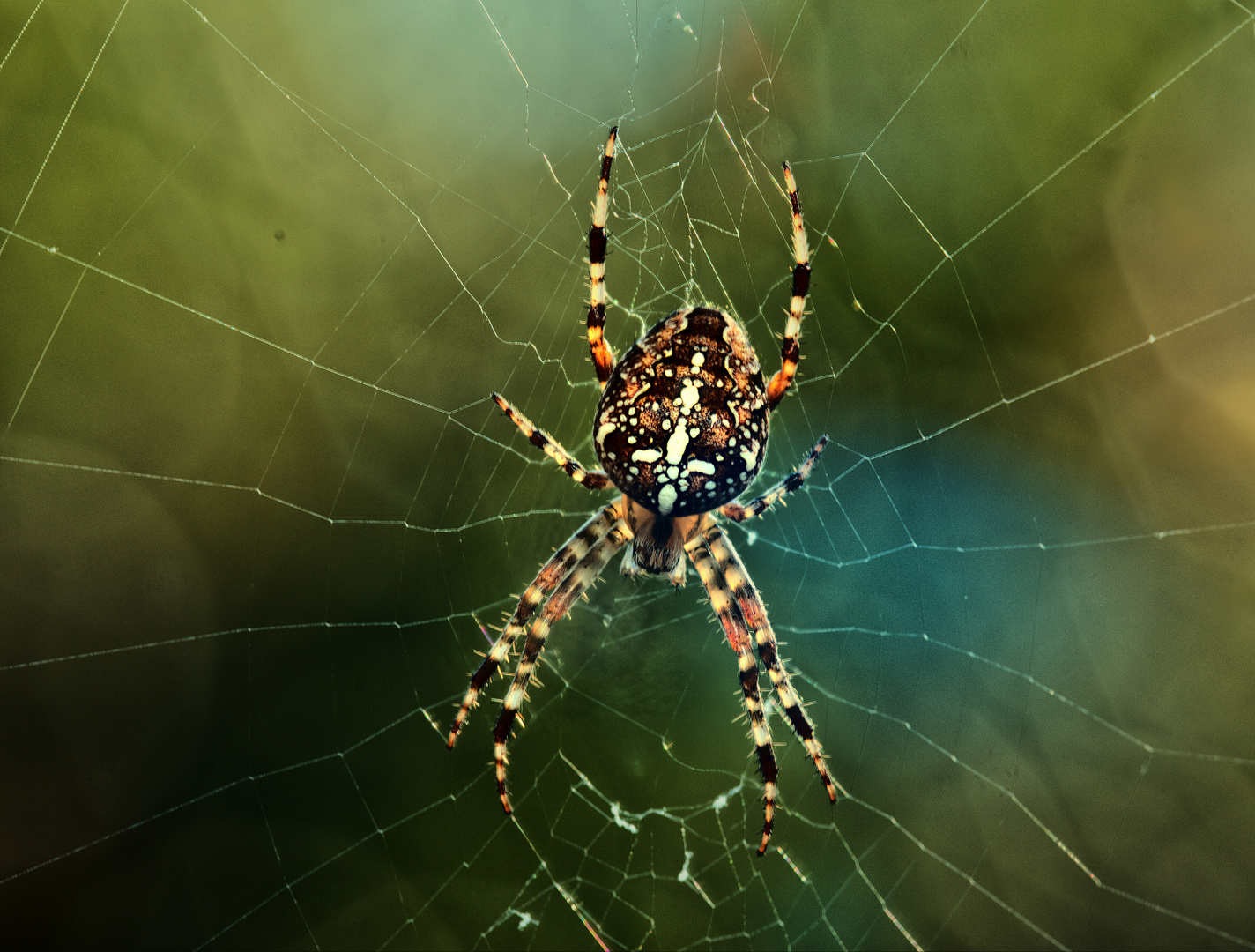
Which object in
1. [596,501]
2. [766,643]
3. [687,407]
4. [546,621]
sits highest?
[687,407]

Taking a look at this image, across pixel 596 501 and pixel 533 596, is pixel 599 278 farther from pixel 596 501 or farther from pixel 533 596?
pixel 596 501

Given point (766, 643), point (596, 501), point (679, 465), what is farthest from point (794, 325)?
point (596, 501)

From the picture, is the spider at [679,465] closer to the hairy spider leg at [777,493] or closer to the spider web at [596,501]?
the hairy spider leg at [777,493]

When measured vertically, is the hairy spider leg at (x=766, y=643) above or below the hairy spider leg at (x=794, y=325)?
below

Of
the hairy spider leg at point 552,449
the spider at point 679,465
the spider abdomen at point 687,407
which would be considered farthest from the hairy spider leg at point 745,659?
the spider abdomen at point 687,407

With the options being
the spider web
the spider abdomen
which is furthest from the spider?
the spider web

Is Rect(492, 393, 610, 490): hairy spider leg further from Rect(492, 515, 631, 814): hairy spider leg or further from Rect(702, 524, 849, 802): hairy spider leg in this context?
Rect(702, 524, 849, 802): hairy spider leg

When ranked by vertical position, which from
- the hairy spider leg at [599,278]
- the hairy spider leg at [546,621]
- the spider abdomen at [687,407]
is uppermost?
the hairy spider leg at [599,278]
